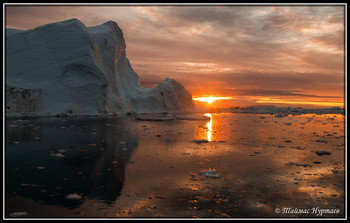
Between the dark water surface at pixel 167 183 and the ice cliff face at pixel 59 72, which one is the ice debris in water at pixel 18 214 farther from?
the ice cliff face at pixel 59 72

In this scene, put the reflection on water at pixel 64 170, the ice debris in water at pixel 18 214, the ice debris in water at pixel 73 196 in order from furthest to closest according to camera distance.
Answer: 1. the reflection on water at pixel 64 170
2. the ice debris in water at pixel 73 196
3. the ice debris in water at pixel 18 214

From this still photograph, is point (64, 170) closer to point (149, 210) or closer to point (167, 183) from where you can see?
point (167, 183)

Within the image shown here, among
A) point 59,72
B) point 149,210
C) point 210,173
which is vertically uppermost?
point 59,72

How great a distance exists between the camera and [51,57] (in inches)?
843

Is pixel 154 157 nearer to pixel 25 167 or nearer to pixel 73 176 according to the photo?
pixel 73 176

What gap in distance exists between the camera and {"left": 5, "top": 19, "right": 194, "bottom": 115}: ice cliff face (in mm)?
18938

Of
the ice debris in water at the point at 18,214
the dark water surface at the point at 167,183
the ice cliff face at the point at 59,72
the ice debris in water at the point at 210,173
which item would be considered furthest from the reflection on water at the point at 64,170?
the ice cliff face at the point at 59,72

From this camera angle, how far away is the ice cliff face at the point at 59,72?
18.9 metres

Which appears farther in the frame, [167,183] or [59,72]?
[59,72]

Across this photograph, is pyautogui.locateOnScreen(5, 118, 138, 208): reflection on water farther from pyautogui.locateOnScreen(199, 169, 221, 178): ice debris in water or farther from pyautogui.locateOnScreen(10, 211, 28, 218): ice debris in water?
pyautogui.locateOnScreen(199, 169, 221, 178): ice debris in water

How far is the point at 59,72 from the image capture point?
2098 centimetres

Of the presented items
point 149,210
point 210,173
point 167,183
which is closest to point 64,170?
point 167,183

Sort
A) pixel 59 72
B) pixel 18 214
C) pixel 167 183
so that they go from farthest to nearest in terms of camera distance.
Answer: pixel 59 72
pixel 167 183
pixel 18 214

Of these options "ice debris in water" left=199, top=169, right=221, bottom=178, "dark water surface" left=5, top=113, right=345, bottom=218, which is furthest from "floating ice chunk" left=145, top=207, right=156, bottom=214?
"ice debris in water" left=199, top=169, right=221, bottom=178
